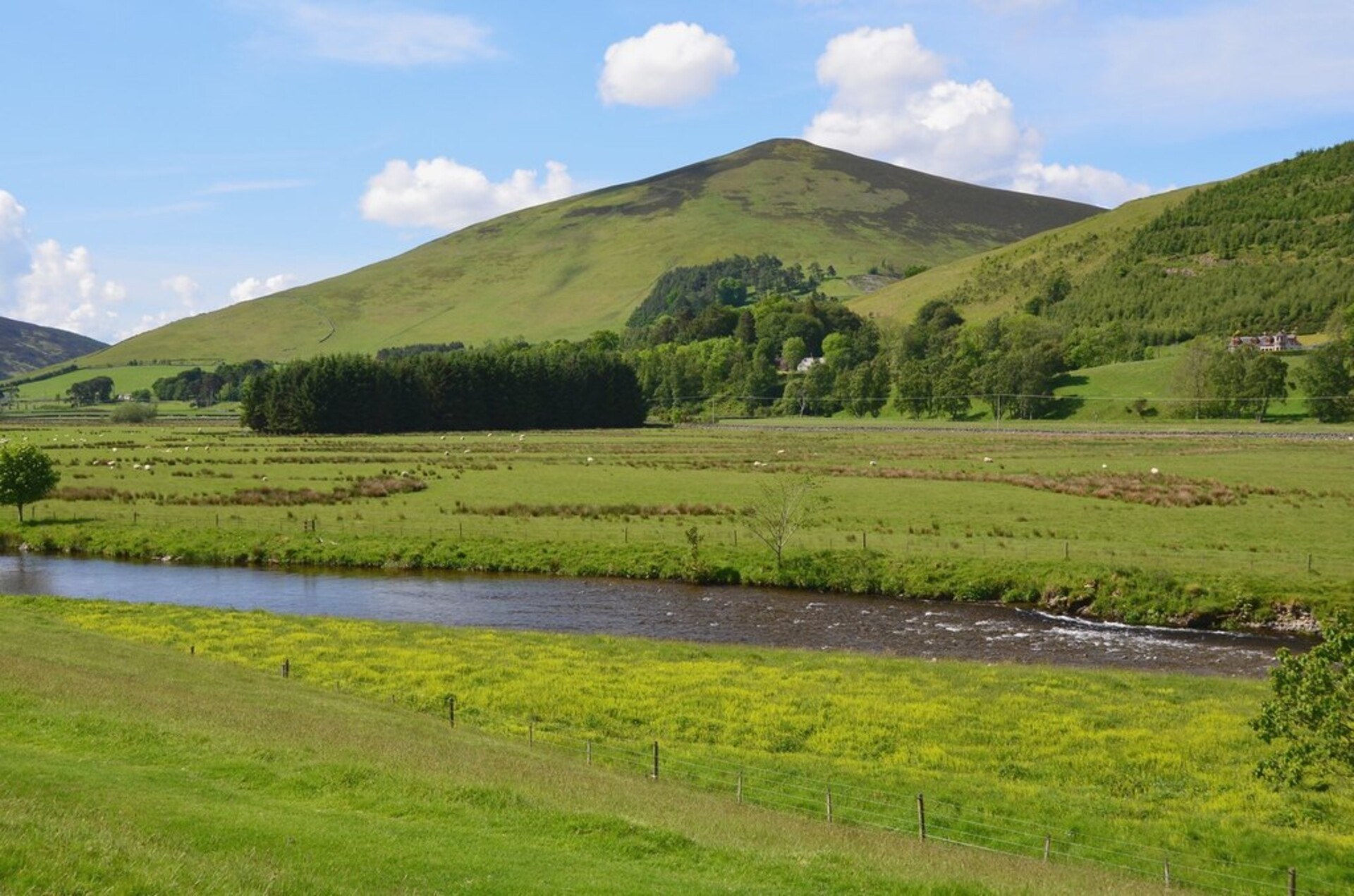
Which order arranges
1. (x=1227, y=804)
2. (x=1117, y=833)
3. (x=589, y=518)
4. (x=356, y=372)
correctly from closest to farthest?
1. (x=1117, y=833)
2. (x=1227, y=804)
3. (x=589, y=518)
4. (x=356, y=372)

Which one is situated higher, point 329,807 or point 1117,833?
point 329,807

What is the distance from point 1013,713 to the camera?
29.7 m

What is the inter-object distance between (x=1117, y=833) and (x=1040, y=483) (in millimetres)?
60514

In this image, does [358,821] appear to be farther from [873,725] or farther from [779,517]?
[779,517]

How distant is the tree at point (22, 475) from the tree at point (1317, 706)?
7027 centimetres

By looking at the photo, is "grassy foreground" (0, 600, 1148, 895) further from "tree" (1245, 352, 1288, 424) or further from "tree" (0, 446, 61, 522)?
"tree" (1245, 352, 1288, 424)

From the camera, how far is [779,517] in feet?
203

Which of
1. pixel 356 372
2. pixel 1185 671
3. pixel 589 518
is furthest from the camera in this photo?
pixel 356 372

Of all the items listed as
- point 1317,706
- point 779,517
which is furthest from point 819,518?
point 1317,706

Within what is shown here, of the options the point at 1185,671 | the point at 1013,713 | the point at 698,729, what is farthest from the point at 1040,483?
the point at 698,729

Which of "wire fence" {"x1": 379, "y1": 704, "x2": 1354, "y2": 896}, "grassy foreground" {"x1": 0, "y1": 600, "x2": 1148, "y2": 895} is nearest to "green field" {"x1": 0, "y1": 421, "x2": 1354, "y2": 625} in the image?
"wire fence" {"x1": 379, "y1": 704, "x2": 1354, "y2": 896}

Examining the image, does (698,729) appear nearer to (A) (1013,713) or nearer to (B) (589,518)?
(A) (1013,713)

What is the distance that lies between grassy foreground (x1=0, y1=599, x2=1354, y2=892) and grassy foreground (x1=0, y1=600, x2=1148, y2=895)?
0.63 m

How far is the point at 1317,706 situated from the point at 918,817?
26.6 feet
